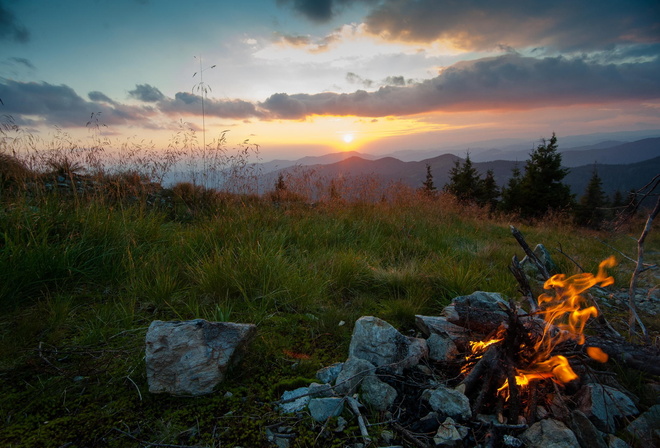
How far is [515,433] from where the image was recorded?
1734 millimetres

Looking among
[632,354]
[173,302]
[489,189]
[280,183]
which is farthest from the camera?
[489,189]

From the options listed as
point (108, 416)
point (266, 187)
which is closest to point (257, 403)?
point (108, 416)

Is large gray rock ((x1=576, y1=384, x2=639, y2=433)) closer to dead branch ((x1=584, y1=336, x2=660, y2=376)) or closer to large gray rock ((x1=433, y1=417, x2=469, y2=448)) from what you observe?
dead branch ((x1=584, y1=336, x2=660, y2=376))

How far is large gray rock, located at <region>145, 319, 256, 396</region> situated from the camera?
2.02 m

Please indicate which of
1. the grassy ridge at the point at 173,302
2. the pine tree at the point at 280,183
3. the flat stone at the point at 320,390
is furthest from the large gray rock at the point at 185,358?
the pine tree at the point at 280,183

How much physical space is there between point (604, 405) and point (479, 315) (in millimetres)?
898

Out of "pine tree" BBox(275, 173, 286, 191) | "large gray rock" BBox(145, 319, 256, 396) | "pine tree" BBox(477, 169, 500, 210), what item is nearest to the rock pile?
"large gray rock" BBox(145, 319, 256, 396)

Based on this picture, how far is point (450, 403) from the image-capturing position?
1.88m

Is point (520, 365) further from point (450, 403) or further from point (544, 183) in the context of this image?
point (544, 183)

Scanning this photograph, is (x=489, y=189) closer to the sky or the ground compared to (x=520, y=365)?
closer to the ground

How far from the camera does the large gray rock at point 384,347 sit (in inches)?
89.5

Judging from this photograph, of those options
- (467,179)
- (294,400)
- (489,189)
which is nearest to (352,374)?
(294,400)

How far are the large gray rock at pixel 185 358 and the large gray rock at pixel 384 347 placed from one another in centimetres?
89

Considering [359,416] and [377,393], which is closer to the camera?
[359,416]
